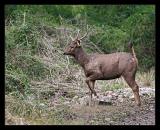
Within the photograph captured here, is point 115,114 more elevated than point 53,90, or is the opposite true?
point 53,90

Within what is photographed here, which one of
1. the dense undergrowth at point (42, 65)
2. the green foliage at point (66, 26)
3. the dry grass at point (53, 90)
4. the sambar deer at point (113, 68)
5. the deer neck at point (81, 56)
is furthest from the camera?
the green foliage at point (66, 26)

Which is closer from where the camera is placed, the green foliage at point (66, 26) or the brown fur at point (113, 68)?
the brown fur at point (113, 68)

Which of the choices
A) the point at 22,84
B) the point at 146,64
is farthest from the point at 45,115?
the point at 146,64

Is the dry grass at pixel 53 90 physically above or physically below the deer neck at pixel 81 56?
below

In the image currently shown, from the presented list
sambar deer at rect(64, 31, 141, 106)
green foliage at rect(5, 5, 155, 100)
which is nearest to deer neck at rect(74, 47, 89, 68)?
sambar deer at rect(64, 31, 141, 106)

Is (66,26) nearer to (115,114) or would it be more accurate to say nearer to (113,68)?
(113,68)

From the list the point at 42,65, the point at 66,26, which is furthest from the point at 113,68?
the point at 66,26

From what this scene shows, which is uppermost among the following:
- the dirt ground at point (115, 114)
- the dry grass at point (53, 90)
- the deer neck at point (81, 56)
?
the deer neck at point (81, 56)

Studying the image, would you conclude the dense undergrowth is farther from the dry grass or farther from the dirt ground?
the dirt ground

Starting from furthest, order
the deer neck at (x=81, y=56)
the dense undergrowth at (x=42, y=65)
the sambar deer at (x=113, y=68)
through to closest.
A: 1. the deer neck at (x=81, y=56)
2. the sambar deer at (x=113, y=68)
3. the dense undergrowth at (x=42, y=65)

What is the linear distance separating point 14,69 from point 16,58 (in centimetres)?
58

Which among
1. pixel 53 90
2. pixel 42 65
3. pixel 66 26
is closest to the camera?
pixel 53 90

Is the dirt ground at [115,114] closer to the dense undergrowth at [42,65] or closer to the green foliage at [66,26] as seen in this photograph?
the dense undergrowth at [42,65]

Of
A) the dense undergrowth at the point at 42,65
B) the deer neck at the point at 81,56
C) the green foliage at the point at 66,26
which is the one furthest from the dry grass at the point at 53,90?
the deer neck at the point at 81,56
